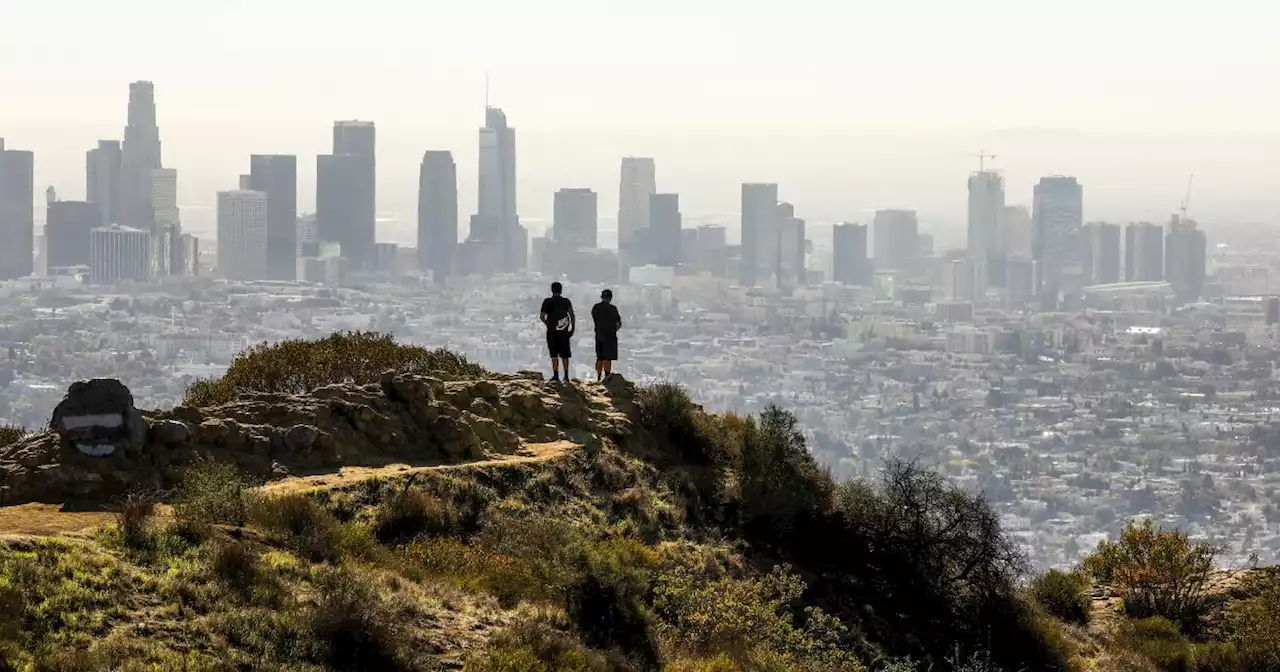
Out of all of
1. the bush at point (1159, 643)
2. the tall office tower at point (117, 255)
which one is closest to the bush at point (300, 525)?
the bush at point (1159, 643)

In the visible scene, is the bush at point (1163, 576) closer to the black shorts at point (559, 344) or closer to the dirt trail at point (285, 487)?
the dirt trail at point (285, 487)

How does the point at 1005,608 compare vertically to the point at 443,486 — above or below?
below

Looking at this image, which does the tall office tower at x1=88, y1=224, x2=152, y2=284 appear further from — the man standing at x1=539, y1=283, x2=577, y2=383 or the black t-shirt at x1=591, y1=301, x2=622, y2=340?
the man standing at x1=539, y1=283, x2=577, y2=383

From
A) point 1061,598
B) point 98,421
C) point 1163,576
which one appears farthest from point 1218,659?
point 98,421

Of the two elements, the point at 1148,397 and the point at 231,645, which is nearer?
the point at 231,645

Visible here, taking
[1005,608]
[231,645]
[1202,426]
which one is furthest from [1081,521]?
[231,645]

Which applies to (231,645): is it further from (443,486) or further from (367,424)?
(367,424)

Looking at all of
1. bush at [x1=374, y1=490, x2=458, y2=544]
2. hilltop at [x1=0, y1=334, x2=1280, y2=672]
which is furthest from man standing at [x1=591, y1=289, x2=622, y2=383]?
bush at [x1=374, y1=490, x2=458, y2=544]
